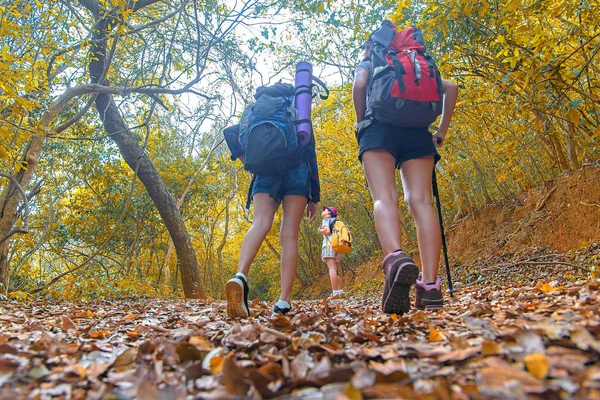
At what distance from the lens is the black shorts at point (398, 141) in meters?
2.64

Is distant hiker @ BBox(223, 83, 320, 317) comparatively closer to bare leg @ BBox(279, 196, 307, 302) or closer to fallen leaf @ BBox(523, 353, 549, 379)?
bare leg @ BBox(279, 196, 307, 302)

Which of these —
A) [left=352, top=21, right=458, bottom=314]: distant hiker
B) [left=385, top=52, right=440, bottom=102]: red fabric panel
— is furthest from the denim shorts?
[left=385, top=52, right=440, bottom=102]: red fabric panel

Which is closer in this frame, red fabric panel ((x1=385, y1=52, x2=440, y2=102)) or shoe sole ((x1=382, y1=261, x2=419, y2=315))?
shoe sole ((x1=382, y1=261, x2=419, y2=315))

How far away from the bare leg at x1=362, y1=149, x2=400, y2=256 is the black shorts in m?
0.04

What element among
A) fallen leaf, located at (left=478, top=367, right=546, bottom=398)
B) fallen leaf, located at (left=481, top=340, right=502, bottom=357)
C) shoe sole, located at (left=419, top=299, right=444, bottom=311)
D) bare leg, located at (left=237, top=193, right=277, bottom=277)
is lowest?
fallen leaf, located at (left=478, top=367, right=546, bottom=398)

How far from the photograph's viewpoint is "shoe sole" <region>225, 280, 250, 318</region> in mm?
2684

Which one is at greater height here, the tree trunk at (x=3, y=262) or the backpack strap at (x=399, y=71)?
the backpack strap at (x=399, y=71)

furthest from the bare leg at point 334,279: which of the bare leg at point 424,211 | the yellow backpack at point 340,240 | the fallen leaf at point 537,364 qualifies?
the fallen leaf at point 537,364

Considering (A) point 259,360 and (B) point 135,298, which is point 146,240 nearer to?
(B) point 135,298

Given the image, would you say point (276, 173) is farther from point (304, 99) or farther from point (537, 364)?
point (537, 364)

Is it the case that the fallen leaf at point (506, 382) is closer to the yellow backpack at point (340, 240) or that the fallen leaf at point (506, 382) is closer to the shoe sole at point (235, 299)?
the shoe sole at point (235, 299)

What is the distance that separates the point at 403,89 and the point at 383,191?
58 cm

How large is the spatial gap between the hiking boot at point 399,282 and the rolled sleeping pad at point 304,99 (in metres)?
1.08

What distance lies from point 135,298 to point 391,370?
651 centimetres
